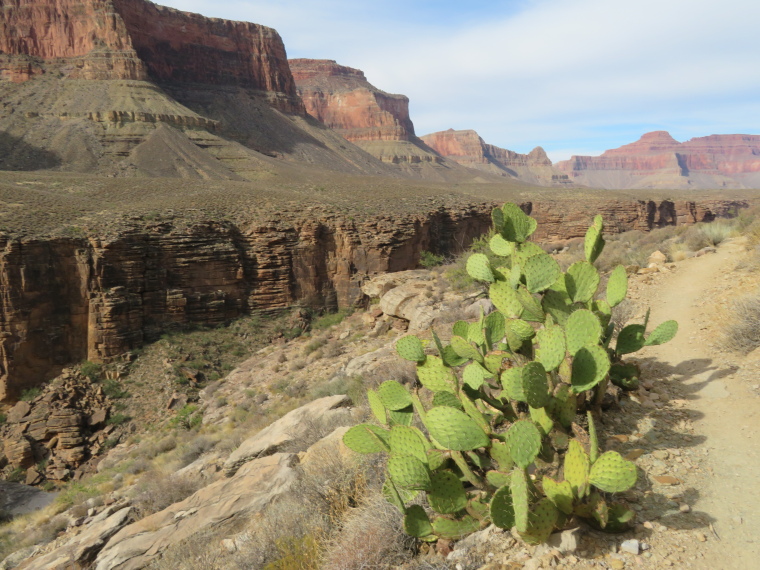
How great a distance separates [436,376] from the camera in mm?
4500

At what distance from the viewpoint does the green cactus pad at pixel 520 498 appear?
2.75m

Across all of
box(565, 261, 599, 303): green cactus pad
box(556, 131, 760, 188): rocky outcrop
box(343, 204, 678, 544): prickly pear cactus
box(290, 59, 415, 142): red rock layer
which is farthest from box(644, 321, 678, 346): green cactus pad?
box(556, 131, 760, 188): rocky outcrop

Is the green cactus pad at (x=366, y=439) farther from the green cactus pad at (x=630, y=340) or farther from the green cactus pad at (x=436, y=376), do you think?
the green cactus pad at (x=630, y=340)

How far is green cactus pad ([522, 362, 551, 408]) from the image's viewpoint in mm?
3402

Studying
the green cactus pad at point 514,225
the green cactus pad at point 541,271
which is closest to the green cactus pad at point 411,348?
the green cactus pad at point 541,271

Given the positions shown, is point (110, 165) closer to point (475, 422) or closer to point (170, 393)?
point (170, 393)

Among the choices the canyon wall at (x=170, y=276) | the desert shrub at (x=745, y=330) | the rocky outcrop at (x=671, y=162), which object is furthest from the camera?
the rocky outcrop at (x=671, y=162)

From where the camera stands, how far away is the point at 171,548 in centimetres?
525

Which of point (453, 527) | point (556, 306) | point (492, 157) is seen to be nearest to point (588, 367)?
point (556, 306)

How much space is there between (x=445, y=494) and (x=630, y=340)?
315 centimetres

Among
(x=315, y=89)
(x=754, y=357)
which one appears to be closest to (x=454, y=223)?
(x=754, y=357)

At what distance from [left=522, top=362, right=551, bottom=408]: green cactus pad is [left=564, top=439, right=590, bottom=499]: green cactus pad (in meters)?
0.41

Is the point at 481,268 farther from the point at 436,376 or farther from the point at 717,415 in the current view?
the point at 717,415

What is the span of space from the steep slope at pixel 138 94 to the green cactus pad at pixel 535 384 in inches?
1769
